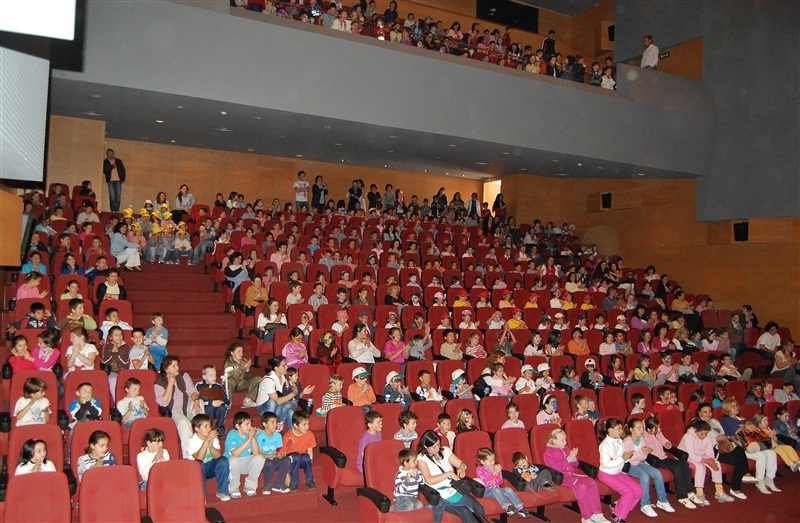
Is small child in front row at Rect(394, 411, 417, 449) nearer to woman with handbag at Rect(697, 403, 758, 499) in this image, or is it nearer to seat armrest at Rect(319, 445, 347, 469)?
seat armrest at Rect(319, 445, 347, 469)

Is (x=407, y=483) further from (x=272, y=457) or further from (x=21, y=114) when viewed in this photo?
(x=21, y=114)

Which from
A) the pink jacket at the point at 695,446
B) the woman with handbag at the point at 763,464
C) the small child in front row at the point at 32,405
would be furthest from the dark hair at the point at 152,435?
the woman with handbag at the point at 763,464

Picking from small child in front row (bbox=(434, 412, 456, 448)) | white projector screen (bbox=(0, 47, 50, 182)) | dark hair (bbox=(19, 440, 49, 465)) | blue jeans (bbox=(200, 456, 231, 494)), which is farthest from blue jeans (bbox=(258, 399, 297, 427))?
white projector screen (bbox=(0, 47, 50, 182))

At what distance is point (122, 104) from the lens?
10398 mm

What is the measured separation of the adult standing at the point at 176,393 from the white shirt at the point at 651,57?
39.1 ft

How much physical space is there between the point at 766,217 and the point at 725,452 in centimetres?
703

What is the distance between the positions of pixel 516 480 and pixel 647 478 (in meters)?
1.49

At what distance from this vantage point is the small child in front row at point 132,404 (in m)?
5.54

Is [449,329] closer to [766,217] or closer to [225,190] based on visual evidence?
[766,217]

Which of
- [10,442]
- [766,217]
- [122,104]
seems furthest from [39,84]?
[766,217]

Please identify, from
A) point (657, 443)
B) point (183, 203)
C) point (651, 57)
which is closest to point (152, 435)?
point (657, 443)

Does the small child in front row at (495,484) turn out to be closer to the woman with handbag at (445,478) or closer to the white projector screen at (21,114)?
the woman with handbag at (445,478)

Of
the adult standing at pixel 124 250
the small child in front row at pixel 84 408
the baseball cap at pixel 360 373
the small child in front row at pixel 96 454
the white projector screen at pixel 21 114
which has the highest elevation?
the white projector screen at pixel 21 114

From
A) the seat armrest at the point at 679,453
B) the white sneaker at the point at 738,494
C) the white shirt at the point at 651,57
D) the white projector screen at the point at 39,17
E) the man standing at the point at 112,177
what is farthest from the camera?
the white shirt at the point at 651,57
